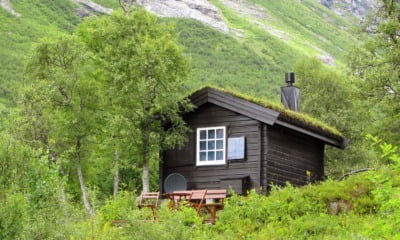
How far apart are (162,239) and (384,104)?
17496mm

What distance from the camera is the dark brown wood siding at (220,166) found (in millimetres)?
23844

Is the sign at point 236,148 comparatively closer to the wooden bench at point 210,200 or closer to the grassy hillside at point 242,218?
the wooden bench at point 210,200

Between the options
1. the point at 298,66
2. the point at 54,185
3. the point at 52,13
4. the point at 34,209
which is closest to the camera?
the point at 34,209

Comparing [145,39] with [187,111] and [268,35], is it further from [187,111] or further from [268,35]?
[268,35]

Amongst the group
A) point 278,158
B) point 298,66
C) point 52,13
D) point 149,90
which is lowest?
point 278,158

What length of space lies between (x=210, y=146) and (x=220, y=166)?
2.74ft

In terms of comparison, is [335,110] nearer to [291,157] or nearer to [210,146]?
[291,157]

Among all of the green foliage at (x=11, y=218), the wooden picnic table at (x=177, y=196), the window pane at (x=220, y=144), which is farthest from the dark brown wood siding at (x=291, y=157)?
the green foliage at (x=11, y=218)

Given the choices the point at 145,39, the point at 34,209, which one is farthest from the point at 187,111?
the point at 34,209

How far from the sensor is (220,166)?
79.5ft

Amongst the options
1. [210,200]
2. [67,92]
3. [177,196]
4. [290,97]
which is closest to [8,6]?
[67,92]

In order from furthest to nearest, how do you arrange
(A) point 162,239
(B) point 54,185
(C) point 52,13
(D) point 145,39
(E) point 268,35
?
1. (E) point 268,35
2. (C) point 52,13
3. (D) point 145,39
4. (B) point 54,185
5. (A) point 162,239

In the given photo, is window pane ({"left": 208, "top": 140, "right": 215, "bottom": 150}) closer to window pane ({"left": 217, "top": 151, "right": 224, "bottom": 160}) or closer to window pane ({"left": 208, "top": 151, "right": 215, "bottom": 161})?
window pane ({"left": 208, "top": 151, "right": 215, "bottom": 161})

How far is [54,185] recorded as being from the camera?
730 inches
